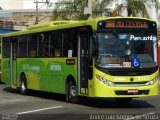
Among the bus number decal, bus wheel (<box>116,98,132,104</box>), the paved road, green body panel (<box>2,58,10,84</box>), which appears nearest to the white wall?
green body panel (<box>2,58,10,84</box>)

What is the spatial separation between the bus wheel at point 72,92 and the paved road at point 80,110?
0.96 feet

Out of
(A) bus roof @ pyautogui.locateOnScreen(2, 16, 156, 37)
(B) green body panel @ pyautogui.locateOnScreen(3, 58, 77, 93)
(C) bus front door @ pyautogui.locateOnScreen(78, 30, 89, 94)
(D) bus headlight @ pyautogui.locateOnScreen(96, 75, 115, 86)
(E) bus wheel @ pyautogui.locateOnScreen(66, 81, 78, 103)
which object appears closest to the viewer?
(D) bus headlight @ pyautogui.locateOnScreen(96, 75, 115, 86)

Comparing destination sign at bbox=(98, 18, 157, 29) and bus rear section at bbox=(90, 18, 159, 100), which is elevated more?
destination sign at bbox=(98, 18, 157, 29)

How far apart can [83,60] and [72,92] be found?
159cm

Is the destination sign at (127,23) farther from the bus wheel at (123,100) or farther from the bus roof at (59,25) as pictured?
the bus wheel at (123,100)

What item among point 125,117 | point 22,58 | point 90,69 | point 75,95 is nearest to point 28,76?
point 22,58

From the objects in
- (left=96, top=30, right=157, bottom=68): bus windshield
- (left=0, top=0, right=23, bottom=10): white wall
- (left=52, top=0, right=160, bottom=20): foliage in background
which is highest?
(left=0, top=0, right=23, bottom=10): white wall

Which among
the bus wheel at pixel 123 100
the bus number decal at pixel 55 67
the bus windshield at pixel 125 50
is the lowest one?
the bus wheel at pixel 123 100

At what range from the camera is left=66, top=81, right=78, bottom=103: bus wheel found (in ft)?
63.0

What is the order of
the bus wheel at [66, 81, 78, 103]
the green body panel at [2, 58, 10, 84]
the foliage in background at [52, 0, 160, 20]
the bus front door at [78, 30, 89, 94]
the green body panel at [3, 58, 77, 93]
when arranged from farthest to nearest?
the foliage in background at [52, 0, 160, 20] < the green body panel at [2, 58, 10, 84] < the green body panel at [3, 58, 77, 93] < the bus wheel at [66, 81, 78, 103] < the bus front door at [78, 30, 89, 94]

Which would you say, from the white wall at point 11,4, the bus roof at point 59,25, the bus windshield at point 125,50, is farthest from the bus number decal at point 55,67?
the white wall at point 11,4

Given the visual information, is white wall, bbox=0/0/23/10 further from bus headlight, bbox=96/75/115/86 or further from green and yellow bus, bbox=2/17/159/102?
bus headlight, bbox=96/75/115/86

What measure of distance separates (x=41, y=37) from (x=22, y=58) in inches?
105

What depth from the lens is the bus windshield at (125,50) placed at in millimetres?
17484
